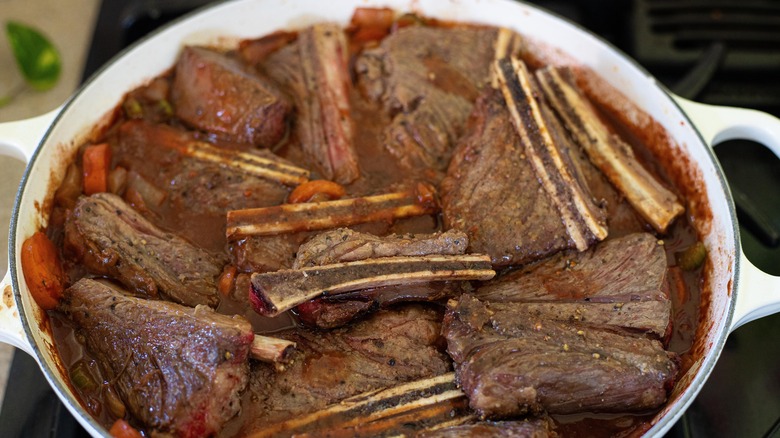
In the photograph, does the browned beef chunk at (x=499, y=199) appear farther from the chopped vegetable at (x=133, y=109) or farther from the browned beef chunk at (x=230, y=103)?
the chopped vegetable at (x=133, y=109)

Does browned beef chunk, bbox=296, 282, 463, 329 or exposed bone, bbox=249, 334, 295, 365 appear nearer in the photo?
exposed bone, bbox=249, 334, 295, 365

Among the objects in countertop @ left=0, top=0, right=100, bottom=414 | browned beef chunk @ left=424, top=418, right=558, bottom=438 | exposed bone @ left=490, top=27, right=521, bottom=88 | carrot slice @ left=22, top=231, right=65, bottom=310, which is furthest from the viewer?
countertop @ left=0, top=0, right=100, bottom=414

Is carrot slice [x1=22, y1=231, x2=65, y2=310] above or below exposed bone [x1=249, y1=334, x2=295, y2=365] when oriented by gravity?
above

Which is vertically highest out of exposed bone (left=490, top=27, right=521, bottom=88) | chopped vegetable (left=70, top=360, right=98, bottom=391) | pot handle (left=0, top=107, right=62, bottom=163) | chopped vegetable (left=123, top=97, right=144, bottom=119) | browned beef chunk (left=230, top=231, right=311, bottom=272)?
exposed bone (left=490, top=27, right=521, bottom=88)

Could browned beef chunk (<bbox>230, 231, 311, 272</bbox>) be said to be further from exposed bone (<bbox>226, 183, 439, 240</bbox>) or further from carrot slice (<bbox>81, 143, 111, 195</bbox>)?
carrot slice (<bbox>81, 143, 111, 195</bbox>)

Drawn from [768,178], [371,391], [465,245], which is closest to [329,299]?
[371,391]

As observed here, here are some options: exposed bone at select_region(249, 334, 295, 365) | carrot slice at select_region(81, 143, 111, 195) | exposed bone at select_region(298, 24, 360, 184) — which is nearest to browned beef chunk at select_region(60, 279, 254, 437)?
exposed bone at select_region(249, 334, 295, 365)

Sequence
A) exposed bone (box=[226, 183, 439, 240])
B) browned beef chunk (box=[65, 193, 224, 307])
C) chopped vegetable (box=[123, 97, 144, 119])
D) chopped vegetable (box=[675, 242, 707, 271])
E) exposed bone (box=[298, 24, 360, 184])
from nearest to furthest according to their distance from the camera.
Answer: browned beef chunk (box=[65, 193, 224, 307]) < exposed bone (box=[226, 183, 439, 240]) < chopped vegetable (box=[675, 242, 707, 271]) < exposed bone (box=[298, 24, 360, 184]) < chopped vegetable (box=[123, 97, 144, 119])
